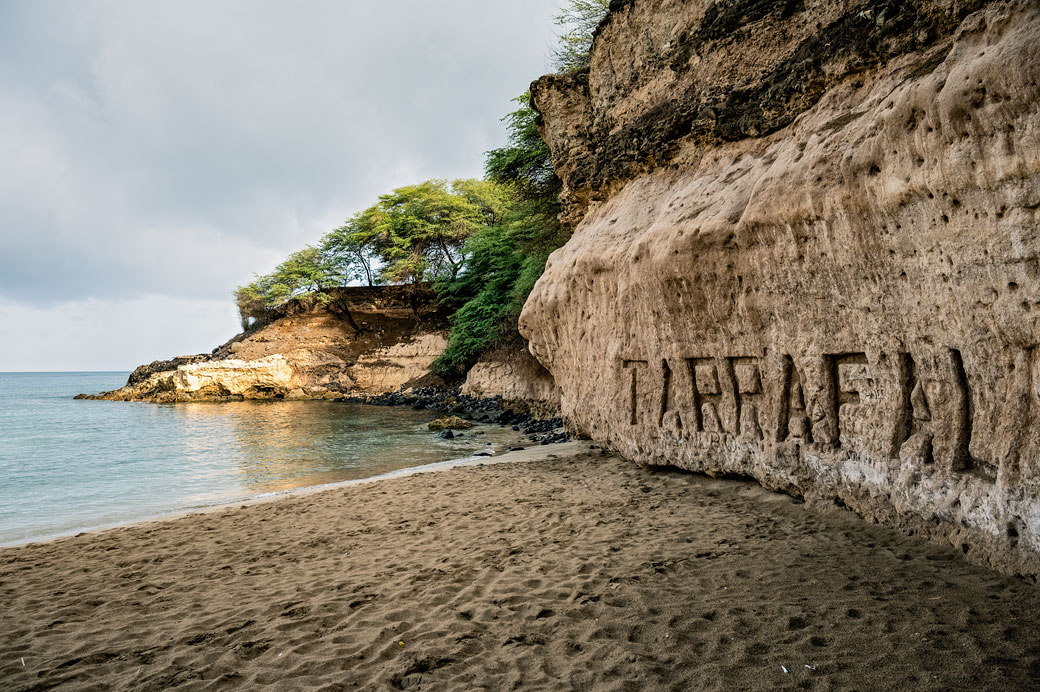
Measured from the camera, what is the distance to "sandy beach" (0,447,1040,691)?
2846 millimetres

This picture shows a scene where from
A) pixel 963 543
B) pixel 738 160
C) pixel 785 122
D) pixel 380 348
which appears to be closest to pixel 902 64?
pixel 785 122

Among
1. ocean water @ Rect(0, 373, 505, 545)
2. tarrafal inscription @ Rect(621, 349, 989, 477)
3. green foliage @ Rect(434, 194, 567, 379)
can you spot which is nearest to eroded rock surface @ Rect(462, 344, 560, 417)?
green foliage @ Rect(434, 194, 567, 379)

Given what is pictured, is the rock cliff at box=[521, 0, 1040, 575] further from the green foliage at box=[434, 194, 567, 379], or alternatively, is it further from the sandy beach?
the green foliage at box=[434, 194, 567, 379]

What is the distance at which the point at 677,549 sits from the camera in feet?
14.9

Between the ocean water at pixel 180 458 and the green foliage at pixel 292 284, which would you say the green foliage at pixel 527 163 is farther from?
the green foliage at pixel 292 284

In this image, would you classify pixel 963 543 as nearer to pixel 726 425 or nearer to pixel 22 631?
pixel 726 425

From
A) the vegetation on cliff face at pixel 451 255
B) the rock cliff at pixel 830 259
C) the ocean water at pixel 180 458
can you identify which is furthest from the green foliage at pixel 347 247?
the rock cliff at pixel 830 259

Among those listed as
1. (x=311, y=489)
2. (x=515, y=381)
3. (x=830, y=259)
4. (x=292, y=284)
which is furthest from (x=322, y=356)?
(x=830, y=259)

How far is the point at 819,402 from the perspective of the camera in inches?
201

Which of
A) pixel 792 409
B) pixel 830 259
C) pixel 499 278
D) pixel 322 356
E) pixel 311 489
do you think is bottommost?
pixel 311 489

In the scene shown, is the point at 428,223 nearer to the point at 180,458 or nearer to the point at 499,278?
the point at 499,278

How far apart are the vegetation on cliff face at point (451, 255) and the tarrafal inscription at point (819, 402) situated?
9.80m

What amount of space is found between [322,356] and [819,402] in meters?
29.5

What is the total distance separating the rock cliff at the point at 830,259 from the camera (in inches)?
141
